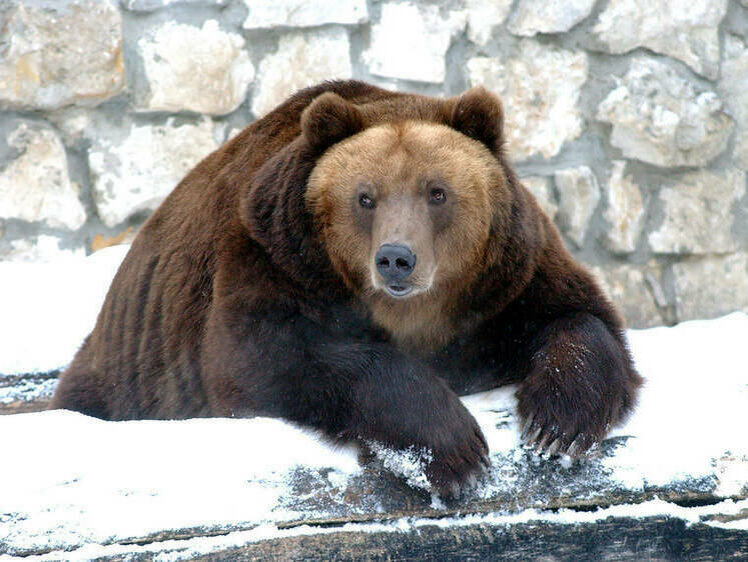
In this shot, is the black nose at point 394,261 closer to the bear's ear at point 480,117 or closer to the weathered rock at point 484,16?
the bear's ear at point 480,117

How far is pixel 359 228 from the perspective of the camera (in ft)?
12.4

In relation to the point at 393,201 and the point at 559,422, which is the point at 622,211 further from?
the point at 559,422

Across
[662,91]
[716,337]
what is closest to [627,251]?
[662,91]

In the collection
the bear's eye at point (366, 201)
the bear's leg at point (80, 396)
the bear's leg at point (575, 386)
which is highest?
the bear's eye at point (366, 201)

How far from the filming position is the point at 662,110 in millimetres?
7059

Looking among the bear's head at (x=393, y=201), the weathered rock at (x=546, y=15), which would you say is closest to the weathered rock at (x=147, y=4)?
the weathered rock at (x=546, y=15)

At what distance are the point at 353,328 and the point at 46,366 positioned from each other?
2795mm

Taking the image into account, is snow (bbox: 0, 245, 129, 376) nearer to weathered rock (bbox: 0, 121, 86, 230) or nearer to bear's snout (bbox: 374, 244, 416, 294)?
weathered rock (bbox: 0, 121, 86, 230)

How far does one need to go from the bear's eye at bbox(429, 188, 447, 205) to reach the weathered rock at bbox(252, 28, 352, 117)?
3172 mm

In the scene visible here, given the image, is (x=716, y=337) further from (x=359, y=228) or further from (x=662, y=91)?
(x=662, y=91)

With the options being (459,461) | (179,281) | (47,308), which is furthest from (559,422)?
(47,308)

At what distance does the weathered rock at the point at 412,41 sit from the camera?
6.85m

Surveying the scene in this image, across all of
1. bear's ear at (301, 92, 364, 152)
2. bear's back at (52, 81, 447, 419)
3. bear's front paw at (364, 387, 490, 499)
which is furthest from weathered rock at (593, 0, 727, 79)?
bear's front paw at (364, 387, 490, 499)

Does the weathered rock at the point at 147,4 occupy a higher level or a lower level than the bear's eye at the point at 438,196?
higher
